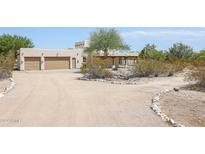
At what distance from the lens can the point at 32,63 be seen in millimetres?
26656

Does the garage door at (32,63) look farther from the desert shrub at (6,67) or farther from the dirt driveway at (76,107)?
the dirt driveway at (76,107)

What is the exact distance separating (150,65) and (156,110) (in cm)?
1342

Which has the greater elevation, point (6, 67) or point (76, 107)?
point (6, 67)

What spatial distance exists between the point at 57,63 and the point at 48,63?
243 cm

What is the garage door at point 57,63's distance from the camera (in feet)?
89.6

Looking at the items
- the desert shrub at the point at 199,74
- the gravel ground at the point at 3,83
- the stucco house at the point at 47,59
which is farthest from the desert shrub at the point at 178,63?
the gravel ground at the point at 3,83

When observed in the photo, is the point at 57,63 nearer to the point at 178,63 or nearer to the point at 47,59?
the point at 47,59

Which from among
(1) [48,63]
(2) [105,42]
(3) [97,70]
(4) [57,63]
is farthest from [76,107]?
(2) [105,42]

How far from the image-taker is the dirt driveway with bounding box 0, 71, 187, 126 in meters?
11.3

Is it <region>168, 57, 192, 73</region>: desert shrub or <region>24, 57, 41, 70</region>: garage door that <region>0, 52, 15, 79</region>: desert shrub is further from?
<region>168, 57, 192, 73</region>: desert shrub

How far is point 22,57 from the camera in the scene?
27016 mm

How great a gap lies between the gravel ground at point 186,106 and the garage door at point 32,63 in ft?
39.4
